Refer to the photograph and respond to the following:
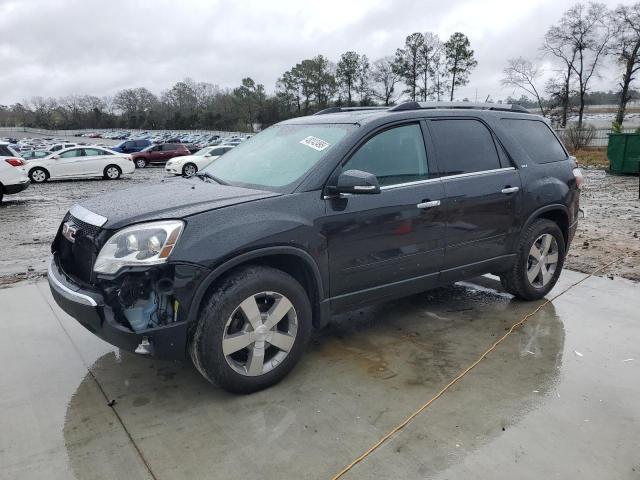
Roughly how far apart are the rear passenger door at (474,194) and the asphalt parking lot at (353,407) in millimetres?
640

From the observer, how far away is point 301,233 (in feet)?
10.8

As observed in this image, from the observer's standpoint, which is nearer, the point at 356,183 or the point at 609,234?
the point at 356,183

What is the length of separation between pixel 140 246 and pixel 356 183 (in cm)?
138

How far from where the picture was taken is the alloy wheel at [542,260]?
484 centimetres

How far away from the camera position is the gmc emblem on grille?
3.27 metres

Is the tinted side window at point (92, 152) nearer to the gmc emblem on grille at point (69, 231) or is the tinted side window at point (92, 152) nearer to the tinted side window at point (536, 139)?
the gmc emblem on grille at point (69, 231)

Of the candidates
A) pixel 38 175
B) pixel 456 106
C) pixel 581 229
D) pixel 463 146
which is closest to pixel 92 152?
pixel 38 175

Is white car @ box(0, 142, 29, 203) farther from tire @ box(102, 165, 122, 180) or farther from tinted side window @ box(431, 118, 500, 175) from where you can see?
tinted side window @ box(431, 118, 500, 175)

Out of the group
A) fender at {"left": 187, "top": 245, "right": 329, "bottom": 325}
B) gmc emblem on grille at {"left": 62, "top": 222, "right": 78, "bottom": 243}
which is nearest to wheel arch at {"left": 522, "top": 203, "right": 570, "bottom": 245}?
fender at {"left": 187, "top": 245, "right": 329, "bottom": 325}

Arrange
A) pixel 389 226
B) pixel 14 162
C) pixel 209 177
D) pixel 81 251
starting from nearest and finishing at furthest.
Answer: pixel 81 251, pixel 389 226, pixel 209 177, pixel 14 162

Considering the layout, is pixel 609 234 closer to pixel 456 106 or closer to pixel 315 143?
pixel 456 106

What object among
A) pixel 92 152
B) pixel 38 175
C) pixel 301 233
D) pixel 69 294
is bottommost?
pixel 38 175

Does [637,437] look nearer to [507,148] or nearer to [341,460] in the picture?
[341,460]

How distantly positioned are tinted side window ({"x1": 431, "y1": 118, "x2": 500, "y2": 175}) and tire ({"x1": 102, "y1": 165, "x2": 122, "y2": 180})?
2104cm
